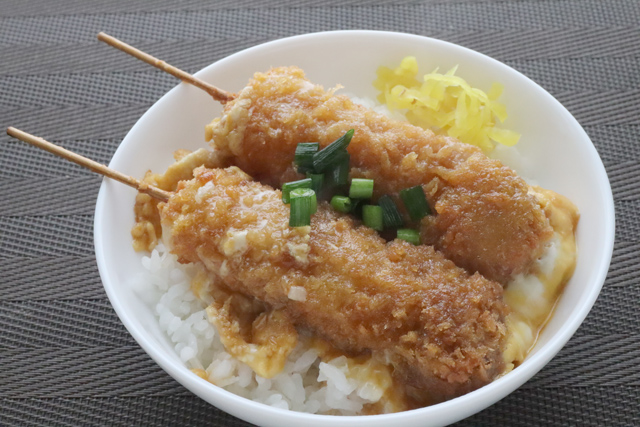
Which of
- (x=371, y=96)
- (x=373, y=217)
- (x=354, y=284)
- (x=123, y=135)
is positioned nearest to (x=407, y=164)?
(x=373, y=217)

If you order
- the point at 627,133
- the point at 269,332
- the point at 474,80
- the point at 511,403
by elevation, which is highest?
the point at 474,80

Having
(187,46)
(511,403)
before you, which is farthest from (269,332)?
(187,46)

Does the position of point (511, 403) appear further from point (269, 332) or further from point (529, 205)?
point (269, 332)

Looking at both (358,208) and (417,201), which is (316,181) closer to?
(358,208)

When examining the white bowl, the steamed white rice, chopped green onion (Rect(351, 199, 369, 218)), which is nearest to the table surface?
the steamed white rice

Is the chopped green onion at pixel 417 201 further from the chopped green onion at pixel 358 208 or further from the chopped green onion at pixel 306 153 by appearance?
the chopped green onion at pixel 306 153

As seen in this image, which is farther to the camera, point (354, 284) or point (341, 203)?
point (341, 203)

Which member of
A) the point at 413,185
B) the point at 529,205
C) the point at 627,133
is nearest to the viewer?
the point at 529,205
